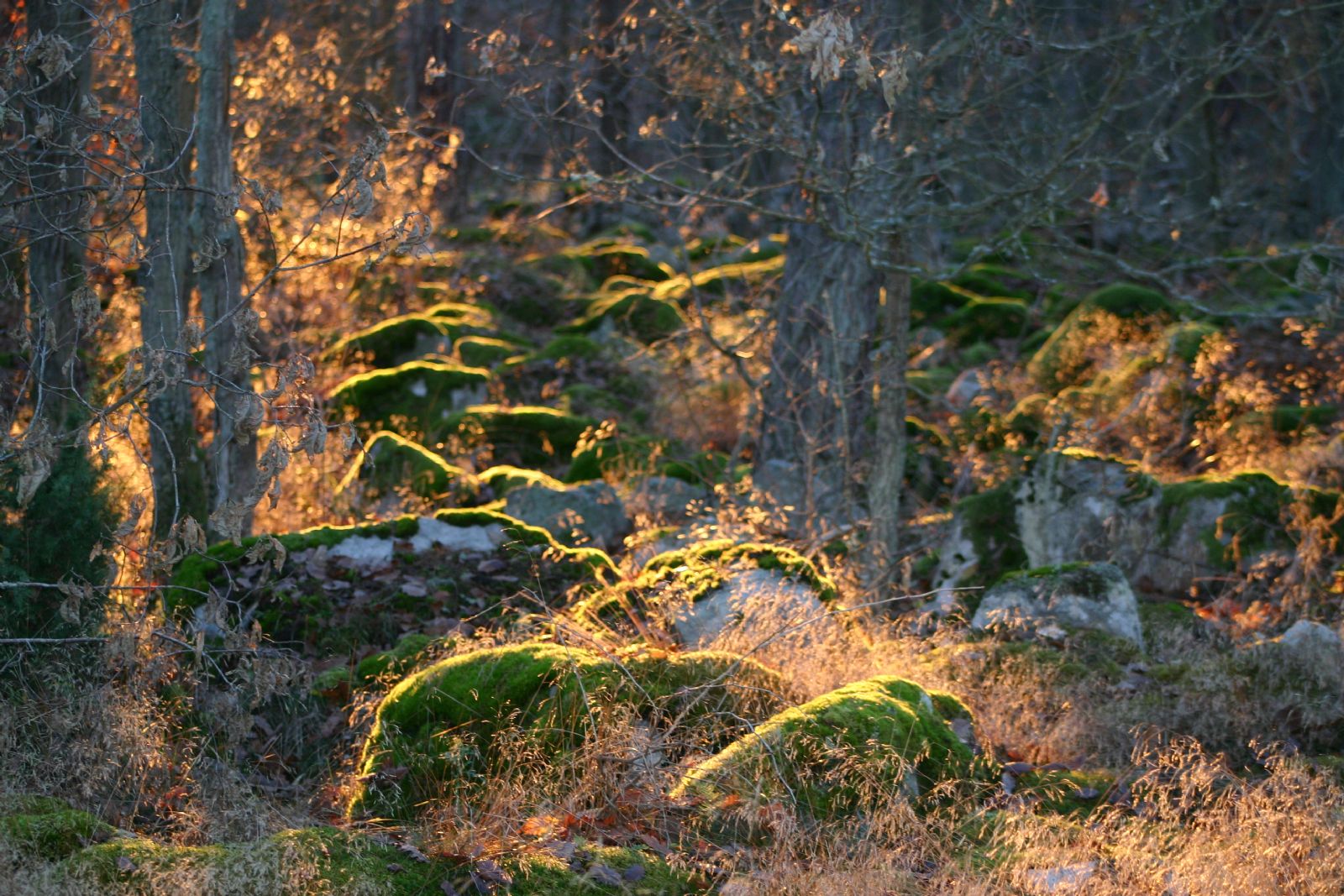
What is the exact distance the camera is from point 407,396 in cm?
1082

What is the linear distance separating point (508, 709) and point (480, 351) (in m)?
8.32

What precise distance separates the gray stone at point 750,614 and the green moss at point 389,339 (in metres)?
6.90

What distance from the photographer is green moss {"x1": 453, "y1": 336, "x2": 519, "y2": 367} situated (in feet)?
41.6

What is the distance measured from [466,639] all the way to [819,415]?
441 centimetres

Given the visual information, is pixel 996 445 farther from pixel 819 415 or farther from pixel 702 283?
pixel 702 283

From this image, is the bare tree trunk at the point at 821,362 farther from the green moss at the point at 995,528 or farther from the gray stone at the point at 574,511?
the gray stone at the point at 574,511

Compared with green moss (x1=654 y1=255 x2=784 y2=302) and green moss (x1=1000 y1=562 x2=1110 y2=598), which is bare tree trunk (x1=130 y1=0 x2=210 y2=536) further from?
green moss (x1=654 y1=255 x2=784 y2=302)

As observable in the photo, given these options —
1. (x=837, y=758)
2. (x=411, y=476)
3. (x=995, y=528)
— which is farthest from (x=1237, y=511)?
(x=411, y=476)

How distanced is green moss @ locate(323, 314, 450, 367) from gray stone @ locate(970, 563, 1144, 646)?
23.2 ft

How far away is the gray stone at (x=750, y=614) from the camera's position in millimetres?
5758

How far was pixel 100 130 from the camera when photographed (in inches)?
179

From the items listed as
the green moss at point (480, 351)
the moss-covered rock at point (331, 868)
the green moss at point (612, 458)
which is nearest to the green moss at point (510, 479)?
the green moss at point (612, 458)

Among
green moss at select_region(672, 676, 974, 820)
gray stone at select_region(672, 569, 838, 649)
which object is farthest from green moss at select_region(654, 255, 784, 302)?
green moss at select_region(672, 676, 974, 820)

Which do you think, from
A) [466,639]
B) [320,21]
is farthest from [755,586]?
[320,21]
